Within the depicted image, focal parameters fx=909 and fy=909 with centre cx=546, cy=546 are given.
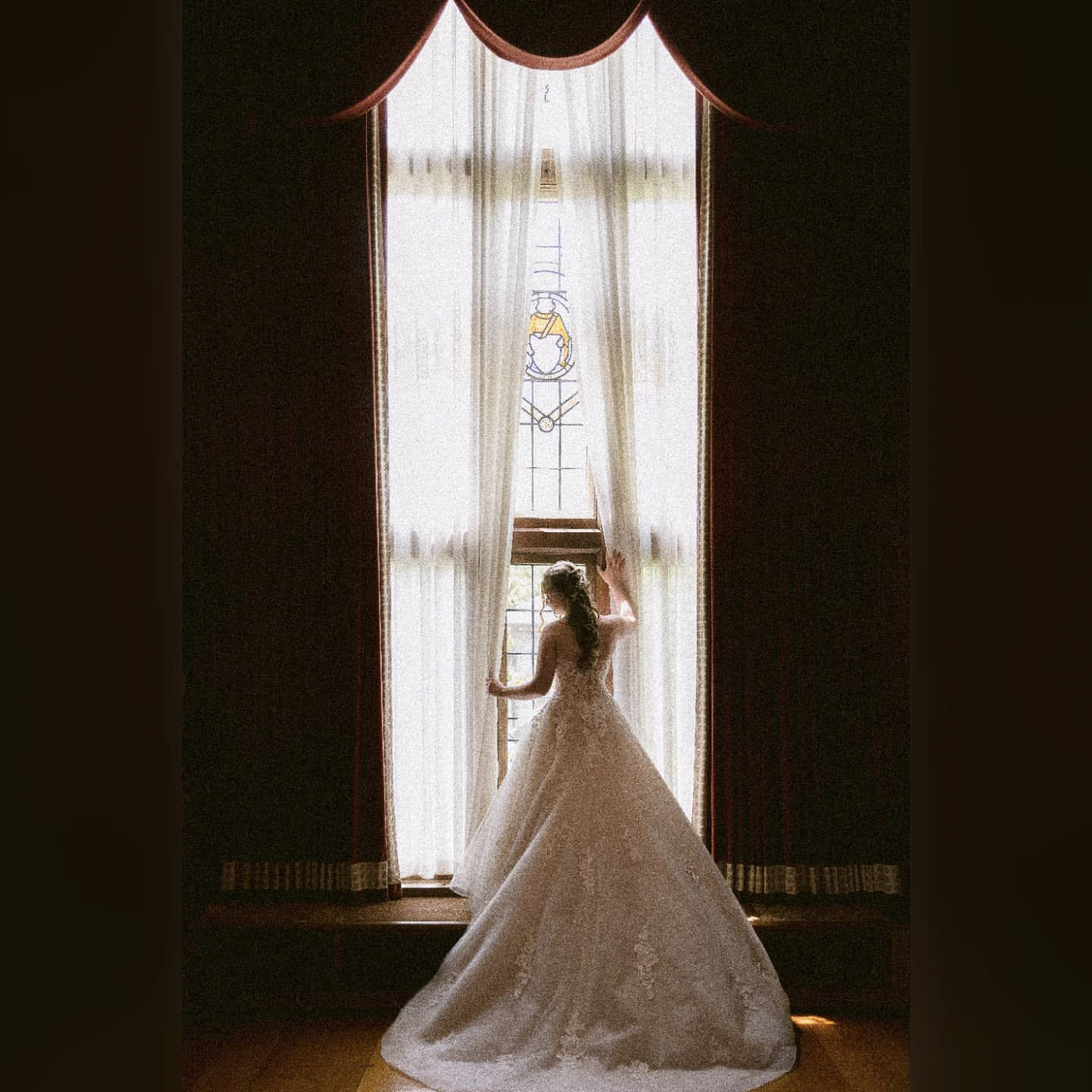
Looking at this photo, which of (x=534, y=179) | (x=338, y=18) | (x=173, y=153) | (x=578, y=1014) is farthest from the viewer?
(x=534, y=179)

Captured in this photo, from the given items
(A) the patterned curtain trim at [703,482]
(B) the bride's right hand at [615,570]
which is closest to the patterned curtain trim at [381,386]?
(B) the bride's right hand at [615,570]

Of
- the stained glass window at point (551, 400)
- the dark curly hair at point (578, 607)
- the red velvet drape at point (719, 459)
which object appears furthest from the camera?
the stained glass window at point (551, 400)

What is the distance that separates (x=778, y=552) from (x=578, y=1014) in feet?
6.08

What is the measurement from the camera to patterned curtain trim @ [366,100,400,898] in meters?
3.63

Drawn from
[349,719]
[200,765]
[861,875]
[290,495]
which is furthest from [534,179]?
[861,875]

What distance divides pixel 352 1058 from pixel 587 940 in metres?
0.90

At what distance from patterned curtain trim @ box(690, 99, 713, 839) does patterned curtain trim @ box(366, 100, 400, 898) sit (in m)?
1.24

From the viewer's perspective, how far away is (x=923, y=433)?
1.39ft

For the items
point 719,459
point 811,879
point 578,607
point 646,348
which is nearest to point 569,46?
point 646,348

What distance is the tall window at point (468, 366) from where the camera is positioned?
12.1ft

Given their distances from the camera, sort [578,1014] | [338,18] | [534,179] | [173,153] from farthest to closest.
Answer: [534,179], [338,18], [578,1014], [173,153]

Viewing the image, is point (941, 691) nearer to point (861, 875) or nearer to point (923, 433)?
point (923, 433)

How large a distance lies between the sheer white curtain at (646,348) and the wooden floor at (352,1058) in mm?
995

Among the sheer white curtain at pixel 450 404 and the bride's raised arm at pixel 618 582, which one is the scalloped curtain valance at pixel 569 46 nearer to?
the sheer white curtain at pixel 450 404
